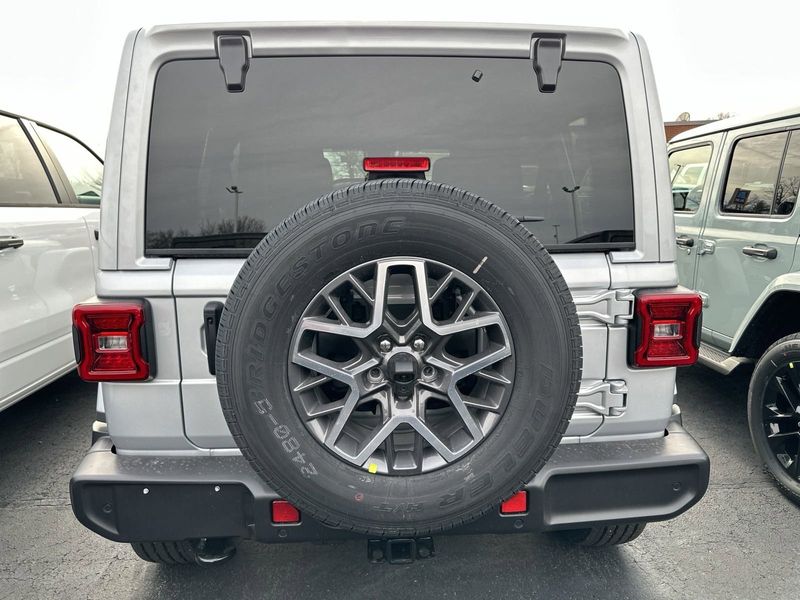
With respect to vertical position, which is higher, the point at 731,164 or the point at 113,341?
the point at 731,164

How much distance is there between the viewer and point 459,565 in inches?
93.8

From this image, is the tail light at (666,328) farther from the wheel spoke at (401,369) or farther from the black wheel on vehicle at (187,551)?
the black wheel on vehicle at (187,551)

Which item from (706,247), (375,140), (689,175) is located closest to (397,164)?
(375,140)

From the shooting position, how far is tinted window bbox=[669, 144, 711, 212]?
13.7 feet

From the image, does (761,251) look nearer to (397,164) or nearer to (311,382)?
(397,164)

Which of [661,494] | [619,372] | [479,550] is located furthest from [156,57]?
[479,550]

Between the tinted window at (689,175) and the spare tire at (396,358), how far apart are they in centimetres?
317

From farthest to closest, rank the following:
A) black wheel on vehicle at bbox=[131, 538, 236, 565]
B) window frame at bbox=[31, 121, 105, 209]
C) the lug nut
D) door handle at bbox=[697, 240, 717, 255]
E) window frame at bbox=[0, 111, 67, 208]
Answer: door handle at bbox=[697, 240, 717, 255]
window frame at bbox=[31, 121, 105, 209]
window frame at bbox=[0, 111, 67, 208]
black wheel on vehicle at bbox=[131, 538, 236, 565]
the lug nut

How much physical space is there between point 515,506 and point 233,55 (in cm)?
167

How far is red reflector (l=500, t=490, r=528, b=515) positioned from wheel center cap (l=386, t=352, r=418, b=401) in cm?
54

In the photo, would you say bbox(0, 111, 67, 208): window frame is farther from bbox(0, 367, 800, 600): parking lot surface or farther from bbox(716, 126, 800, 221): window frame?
bbox(716, 126, 800, 221): window frame

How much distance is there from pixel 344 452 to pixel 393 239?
627mm

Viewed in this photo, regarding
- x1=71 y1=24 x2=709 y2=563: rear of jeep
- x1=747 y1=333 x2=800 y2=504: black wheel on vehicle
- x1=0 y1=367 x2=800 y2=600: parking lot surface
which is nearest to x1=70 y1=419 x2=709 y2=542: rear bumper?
x1=71 y1=24 x2=709 y2=563: rear of jeep

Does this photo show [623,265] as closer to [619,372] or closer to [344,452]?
[619,372]
